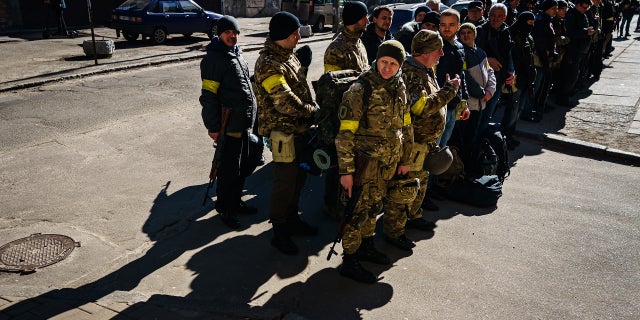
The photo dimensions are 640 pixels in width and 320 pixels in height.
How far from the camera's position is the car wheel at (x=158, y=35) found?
56.8 ft

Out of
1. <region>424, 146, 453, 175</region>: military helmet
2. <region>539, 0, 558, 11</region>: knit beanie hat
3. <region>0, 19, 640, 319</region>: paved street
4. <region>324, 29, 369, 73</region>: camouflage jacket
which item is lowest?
<region>0, 19, 640, 319</region>: paved street

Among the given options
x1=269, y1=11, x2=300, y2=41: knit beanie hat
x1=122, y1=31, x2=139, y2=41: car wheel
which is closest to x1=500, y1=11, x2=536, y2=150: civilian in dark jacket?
x1=269, y1=11, x2=300, y2=41: knit beanie hat

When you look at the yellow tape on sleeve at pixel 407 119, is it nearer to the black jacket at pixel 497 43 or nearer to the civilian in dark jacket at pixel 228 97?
the civilian in dark jacket at pixel 228 97

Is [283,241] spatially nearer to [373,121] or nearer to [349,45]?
[373,121]

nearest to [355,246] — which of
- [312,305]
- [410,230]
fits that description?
[312,305]

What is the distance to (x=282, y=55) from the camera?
15.3 ft

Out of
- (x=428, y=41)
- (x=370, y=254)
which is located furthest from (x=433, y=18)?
(x=370, y=254)

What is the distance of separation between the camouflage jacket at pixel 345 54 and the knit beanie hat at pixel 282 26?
2.91 ft

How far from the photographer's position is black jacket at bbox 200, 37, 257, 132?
496 centimetres

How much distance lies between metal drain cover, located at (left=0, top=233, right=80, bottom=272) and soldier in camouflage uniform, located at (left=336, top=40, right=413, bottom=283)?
270 cm

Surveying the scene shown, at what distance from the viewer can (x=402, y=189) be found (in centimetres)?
469

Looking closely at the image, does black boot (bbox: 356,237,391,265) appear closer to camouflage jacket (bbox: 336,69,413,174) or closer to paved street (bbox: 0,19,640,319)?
paved street (bbox: 0,19,640,319)

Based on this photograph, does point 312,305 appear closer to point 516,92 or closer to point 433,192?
point 433,192

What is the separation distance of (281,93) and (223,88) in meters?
0.81
